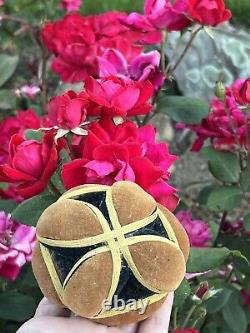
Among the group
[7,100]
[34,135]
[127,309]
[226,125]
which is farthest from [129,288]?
[7,100]

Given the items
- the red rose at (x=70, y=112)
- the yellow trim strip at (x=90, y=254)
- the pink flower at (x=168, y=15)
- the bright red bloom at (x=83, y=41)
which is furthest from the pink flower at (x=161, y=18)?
the yellow trim strip at (x=90, y=254)

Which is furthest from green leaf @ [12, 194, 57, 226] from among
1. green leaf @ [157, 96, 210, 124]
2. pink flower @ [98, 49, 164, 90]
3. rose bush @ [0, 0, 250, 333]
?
green leaf @ [157, 96, 210, 124]

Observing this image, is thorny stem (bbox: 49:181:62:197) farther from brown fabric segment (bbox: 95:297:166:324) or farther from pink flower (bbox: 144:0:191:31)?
pink flower (bbox: 144:0:191:31)

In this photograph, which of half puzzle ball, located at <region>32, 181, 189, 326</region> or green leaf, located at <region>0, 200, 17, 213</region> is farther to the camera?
green leaf, located at <region>0, 200, 17, 213</region>

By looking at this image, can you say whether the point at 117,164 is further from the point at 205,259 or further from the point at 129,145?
the point at 205,259

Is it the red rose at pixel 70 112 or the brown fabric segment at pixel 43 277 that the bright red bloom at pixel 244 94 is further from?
the brown fabric segment at pixel 43 277

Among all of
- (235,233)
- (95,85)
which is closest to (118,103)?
(95,85)

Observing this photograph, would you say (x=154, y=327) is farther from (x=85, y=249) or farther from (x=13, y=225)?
(x=13, y=225)
